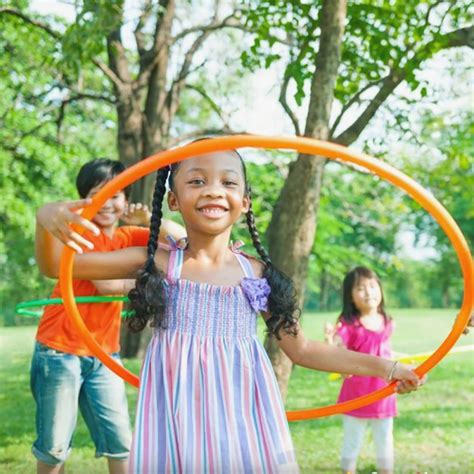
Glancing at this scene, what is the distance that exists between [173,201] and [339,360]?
Result: 88cm

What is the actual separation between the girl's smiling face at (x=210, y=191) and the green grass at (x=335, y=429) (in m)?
3.05

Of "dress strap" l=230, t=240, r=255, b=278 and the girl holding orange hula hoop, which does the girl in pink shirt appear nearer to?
the girl holding orange hula hoop

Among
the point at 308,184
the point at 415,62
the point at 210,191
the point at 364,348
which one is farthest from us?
the point at 415,62

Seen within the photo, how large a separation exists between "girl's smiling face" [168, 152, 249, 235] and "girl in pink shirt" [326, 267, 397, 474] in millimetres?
2442

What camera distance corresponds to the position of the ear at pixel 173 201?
3.00 metres

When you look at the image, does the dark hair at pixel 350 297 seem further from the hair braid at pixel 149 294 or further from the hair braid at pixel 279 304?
the hair braid at pixel 149 294

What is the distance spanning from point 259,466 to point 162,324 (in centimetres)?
59

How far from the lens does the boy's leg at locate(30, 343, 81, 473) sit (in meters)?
4.11

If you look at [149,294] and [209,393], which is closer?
[209,393]

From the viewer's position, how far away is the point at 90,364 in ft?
13.9

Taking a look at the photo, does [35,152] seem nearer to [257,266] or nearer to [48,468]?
[48,468]

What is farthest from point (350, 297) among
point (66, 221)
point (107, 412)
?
point (66, 221)

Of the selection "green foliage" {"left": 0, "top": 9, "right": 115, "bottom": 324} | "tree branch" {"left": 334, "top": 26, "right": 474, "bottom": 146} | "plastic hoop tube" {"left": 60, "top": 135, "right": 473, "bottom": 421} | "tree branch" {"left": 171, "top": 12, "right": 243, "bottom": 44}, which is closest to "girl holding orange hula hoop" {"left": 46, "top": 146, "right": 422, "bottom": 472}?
"plastic hoop tube" {"left": 60, "top": 135, "right": 473, "bottom": 421}

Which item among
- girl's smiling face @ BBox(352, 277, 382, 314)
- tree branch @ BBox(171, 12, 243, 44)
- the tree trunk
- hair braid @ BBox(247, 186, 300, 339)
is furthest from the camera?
tree branch @ BBox(171, 12, 243, 44)
